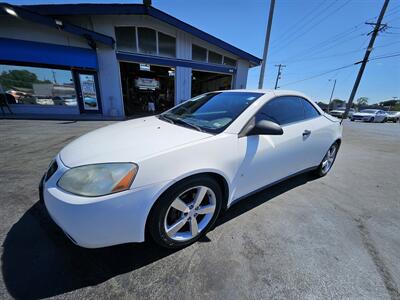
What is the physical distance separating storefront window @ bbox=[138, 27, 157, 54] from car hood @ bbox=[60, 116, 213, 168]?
10.7m

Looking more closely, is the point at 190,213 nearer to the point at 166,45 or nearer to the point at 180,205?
the point at 180,205

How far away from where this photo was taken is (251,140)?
75.2 inches

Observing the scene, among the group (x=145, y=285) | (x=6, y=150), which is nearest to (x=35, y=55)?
(x=6, y=150)

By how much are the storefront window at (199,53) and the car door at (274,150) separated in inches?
431

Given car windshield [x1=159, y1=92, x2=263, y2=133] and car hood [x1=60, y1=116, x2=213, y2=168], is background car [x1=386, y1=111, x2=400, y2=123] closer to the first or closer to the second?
car windshield [x1=159, y1=92, x2=263, y2=133]

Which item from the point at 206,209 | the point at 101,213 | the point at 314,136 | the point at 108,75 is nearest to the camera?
the point at 101,213

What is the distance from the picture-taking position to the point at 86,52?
9602 millimetres

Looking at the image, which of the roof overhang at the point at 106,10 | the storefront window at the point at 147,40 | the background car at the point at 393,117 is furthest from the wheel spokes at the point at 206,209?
the background car at the point at 393,117

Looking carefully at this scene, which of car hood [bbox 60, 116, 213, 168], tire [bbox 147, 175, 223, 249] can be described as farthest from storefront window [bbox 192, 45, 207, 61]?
tire [bbox 147, 175, 223, 249]

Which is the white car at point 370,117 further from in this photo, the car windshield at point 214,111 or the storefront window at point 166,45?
the car windshield at point 214,111

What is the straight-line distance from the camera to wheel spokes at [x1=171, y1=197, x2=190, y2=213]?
159 cm

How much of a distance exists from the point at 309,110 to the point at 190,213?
248cm

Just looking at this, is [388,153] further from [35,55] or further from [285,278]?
[35,55]

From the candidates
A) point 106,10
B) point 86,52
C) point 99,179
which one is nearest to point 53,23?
point 86,52
